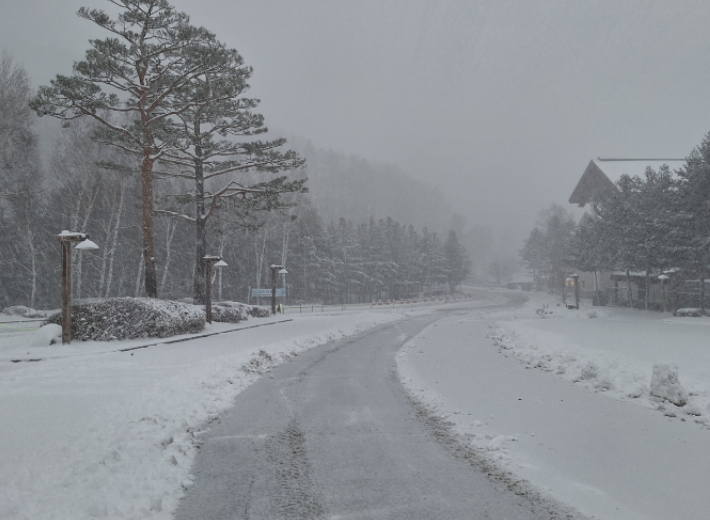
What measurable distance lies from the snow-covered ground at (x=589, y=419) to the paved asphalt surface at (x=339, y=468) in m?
0.52

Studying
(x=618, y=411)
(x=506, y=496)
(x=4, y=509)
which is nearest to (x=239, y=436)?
(x=4, y=509)

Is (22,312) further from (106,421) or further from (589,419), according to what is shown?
(589,419)

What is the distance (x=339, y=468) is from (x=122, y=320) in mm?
12555

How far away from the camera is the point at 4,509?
3447mm

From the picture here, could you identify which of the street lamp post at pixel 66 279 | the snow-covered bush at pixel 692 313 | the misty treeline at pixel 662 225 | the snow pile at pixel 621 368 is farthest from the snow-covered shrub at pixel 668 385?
the snow-covered bush at pixel 692 313

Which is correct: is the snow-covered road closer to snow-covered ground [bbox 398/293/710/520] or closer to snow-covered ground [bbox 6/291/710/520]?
snow-covered ground [bbox 6/291/710/520]

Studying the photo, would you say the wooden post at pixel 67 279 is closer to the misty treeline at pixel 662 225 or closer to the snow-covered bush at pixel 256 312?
the snow-covered bush at pixel 256 312

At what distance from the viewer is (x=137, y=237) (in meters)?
36.3

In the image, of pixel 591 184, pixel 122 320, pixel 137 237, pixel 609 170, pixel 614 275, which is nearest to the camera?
pixel 122 320

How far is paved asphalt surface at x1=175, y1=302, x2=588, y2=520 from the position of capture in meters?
3.63

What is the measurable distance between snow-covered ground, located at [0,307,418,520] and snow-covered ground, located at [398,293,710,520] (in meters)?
3.65

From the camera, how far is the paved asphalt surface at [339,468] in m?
3.63

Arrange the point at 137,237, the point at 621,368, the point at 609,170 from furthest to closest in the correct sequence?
the point at 609,170
the point at 137,237
the point at 621,368

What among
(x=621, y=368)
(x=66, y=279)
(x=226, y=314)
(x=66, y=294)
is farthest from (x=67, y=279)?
(x=621, y=368)
